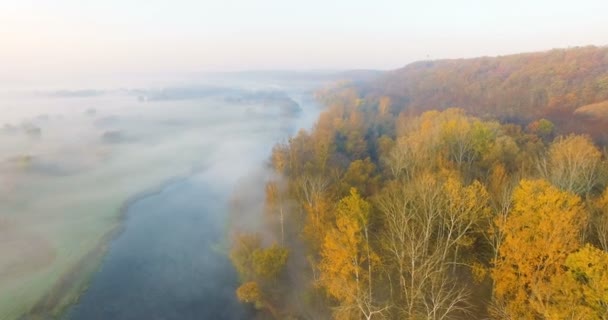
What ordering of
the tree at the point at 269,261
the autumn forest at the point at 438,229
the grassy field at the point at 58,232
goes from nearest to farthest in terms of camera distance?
the autumn forest at the point at 438,229 → the tree at the point at 269,261 → the grassy field at the point at 58,232

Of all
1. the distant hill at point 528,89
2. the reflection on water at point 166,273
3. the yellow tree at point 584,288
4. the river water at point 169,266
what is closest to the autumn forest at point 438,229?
the yellow tree at point 584,288

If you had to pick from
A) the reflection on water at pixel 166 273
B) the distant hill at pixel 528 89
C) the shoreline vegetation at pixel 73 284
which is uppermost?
the distant hill at pixel 528 89

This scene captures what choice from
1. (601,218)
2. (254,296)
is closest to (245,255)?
(254,296)

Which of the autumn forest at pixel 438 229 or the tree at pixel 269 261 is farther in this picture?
the tree at pixel 269 261

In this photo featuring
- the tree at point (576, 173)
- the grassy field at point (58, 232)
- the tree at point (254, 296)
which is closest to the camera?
the tree at point (576, 173)

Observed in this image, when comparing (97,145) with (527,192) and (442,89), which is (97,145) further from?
(442,89)

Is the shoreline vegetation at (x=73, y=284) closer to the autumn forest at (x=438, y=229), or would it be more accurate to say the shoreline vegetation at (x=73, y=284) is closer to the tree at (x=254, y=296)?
the autumn forest at (x=438, y=229)

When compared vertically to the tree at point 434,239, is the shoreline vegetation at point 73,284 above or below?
below

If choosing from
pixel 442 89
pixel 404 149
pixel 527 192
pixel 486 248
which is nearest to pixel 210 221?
pixel 404 149

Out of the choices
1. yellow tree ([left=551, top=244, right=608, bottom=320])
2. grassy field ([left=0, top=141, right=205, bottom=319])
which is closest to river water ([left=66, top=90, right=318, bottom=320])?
grassy field ([left=0, top=141, right=205, bottom=319])
